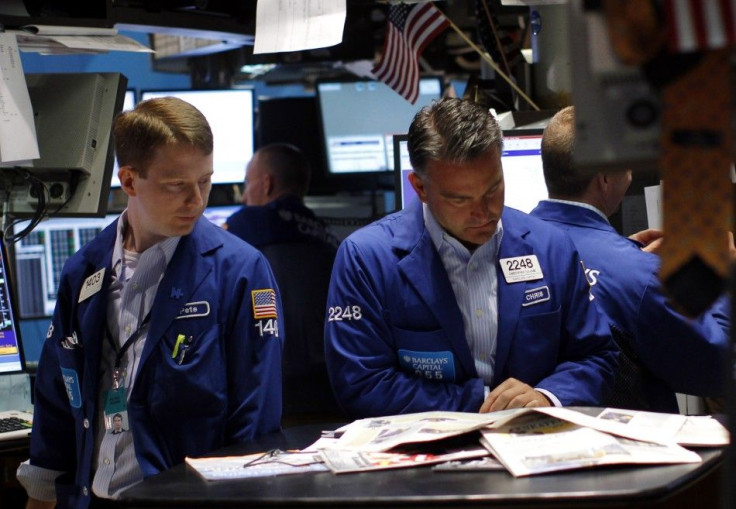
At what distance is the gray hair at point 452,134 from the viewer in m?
2.73

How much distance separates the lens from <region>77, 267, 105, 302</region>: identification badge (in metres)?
2.79

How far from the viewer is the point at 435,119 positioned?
280 cm

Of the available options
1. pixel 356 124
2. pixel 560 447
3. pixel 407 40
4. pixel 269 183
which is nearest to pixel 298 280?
pixel 269 183

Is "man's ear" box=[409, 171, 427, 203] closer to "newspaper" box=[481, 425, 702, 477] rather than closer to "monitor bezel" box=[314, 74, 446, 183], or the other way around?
"newspaper" box=[481, 425, 702, 477]

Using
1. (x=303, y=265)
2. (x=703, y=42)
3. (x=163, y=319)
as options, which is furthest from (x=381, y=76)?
(x=703, y=42)

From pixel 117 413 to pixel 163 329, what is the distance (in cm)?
25

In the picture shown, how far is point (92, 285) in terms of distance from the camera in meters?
2.81

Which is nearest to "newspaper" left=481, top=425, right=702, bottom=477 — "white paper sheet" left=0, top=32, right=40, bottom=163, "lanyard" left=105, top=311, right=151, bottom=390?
"lanyard" left=105, top=311, right=151, bottom=390

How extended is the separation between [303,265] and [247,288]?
107 inches

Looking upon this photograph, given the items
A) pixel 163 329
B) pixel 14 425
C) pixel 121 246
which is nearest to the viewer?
pixel 163 329

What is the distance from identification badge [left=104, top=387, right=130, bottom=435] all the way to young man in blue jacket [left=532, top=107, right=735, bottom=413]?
1364 millimetres

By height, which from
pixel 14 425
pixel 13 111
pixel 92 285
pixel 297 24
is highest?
pixel 297 24

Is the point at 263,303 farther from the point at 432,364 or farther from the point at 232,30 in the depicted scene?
the point at 232,30

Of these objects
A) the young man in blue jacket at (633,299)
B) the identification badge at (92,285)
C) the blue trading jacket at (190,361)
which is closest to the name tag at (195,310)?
the blue trading jacket at (190,361)
